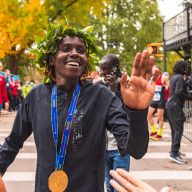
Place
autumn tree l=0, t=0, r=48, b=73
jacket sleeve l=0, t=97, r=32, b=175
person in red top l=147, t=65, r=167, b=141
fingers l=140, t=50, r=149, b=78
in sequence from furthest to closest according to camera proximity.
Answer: autumn tree l=0, t=0, r=48, b=73 < person in red top l=147, t=65, r=167, b=141 < jacket sleeve l=0, t=97, r=32, b=175 < fingers l=140, t=50, r=149, b=78

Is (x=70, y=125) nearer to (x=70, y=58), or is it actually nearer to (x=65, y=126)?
(x=65, y=126)

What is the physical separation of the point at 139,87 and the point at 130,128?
0.79 ft

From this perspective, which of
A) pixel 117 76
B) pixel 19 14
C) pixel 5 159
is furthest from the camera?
pixel 19 14

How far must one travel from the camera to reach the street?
6.35 m

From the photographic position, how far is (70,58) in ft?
8.66

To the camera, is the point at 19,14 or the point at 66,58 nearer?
the point at 66,58

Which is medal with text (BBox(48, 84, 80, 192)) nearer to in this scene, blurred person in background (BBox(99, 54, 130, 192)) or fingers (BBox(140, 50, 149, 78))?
fingers (BBox(140, 50, 149, 78))

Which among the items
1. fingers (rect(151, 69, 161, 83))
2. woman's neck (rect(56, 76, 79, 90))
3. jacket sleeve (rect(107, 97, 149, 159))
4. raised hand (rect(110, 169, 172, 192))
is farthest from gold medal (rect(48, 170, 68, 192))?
raised hand (rect(110, 169, 172, 192))

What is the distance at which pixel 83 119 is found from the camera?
2.55m

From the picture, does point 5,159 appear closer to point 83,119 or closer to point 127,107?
point 83,119

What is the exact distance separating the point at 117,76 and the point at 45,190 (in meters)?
2.01

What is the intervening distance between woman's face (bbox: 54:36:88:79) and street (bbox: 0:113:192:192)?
12.1 feet

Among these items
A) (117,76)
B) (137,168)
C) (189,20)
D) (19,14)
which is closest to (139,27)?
(19,14)

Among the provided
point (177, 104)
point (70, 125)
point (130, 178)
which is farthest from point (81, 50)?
point (177, 104)
